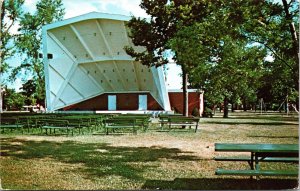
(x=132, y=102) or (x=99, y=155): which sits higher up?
(x=132, y=102)

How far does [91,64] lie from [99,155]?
26.6 meters

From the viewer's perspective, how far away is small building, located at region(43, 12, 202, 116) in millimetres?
31172

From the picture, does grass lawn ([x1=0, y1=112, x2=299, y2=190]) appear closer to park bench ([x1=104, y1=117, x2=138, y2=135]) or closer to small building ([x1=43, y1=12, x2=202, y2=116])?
park bench ([x1=104, y1=117, x2=138, y2=135])

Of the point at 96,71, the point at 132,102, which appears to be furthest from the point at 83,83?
the point at 132,102

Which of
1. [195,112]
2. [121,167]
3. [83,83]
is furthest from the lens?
[83,83]

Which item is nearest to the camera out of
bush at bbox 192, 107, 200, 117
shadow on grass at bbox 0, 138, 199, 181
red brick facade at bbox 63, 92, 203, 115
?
shadow on grass at bbox 0, 138, 199, 181

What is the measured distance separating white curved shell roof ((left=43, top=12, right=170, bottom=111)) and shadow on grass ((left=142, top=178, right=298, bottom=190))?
2382 centimetres

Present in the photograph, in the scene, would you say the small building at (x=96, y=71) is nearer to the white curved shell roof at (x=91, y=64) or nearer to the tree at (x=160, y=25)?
the white curved shell roof at (x=91, y=64)

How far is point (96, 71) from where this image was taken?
36.1m

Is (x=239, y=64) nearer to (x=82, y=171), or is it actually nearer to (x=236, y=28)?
(x=236, y=28)

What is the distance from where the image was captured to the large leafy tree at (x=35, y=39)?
3167 centimetres

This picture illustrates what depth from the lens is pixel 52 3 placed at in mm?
32375

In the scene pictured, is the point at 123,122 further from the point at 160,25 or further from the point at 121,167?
the point at 121,167

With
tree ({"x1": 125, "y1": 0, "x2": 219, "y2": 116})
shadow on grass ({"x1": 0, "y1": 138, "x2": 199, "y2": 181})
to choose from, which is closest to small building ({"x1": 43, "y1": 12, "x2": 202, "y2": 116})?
tree ({"x1": 125, "y1": 0, "x2": 219, "y2": 116})
